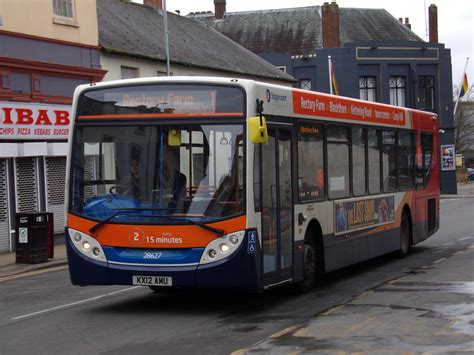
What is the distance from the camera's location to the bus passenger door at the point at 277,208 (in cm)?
1067

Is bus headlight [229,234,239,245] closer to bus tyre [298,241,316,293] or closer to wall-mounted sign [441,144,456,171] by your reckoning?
bus tyre [298,241,316,293]

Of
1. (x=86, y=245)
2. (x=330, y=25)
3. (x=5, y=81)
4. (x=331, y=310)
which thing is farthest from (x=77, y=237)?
(x=330, y=25)

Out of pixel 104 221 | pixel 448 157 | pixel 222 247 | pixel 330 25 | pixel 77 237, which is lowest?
pixel 222 247

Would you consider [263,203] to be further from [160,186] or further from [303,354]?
[303,354]

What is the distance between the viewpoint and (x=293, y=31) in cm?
5919

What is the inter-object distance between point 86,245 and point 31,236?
8760 mm

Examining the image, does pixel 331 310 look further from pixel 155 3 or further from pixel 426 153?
pixel 155 3

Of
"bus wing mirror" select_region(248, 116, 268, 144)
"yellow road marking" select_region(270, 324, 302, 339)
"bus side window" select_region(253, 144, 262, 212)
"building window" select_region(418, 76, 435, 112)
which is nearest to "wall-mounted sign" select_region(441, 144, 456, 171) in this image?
"building window" select_region(418, 76, 435, 112)

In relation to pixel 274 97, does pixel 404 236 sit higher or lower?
lower

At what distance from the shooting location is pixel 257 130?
1005 centimetres

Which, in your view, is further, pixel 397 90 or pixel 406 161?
pixel 397 90

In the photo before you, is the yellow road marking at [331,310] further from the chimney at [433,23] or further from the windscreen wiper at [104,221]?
the chimney at [433,23]

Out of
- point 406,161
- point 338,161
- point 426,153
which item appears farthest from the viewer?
point 426,153

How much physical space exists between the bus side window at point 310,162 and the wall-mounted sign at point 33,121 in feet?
39.3
